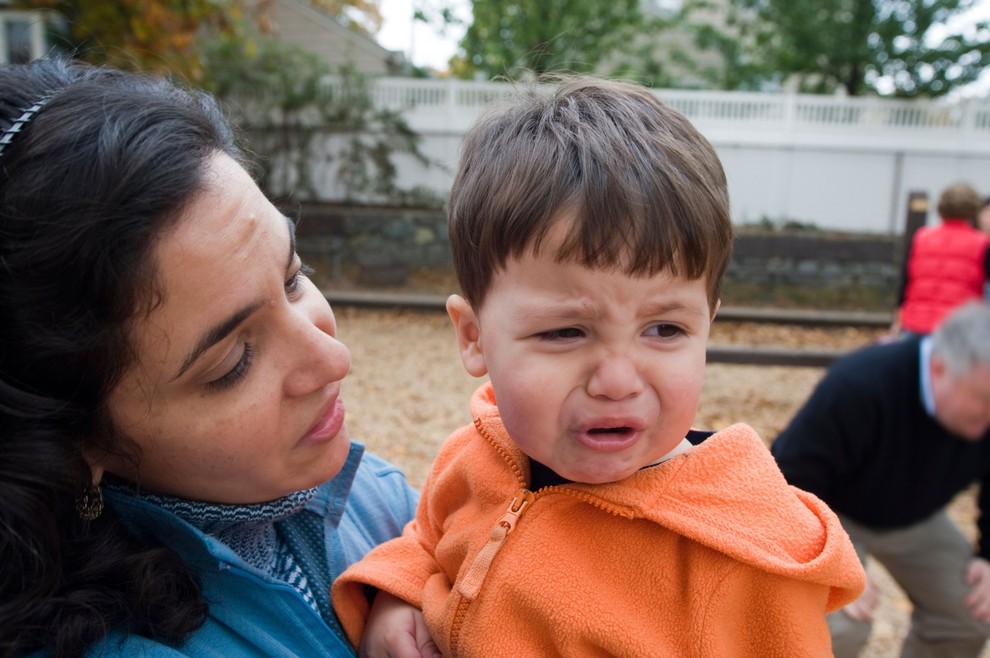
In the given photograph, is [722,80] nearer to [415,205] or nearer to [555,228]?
[415,205]

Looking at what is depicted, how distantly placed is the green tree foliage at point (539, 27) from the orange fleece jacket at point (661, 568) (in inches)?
492

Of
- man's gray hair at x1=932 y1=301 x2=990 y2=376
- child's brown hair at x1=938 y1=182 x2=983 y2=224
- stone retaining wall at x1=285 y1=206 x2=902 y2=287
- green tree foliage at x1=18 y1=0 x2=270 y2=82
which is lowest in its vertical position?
stone retaining wall at x1=285 y1=206 x2=902 y2=287

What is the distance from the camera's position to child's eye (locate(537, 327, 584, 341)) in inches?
45.6

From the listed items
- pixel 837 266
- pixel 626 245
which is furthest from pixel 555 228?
pixel 837 266

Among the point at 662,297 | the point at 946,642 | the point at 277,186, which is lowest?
the point at 946,642

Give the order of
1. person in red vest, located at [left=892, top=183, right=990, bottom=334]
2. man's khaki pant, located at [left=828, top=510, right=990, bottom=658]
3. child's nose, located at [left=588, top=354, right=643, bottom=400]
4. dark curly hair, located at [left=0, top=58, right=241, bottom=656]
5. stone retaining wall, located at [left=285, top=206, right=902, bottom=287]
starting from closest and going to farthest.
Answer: dark curly hair, located at [left=0, top=58, right=241, bottom=656] < child's nose, located at [left=588, top=354, right=643, bottom=400] < man's khaki pant, located at [left=828, top=510, right=990, bottom=658] < person in red vest, located at [left=892, top=183, right=990, bottom=334] < stone retaining wall, located at [left=285, top=206, right=902, bottom=287]

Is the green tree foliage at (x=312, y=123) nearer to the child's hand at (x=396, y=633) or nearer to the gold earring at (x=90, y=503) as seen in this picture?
the child's hand at (x=396, y=633)

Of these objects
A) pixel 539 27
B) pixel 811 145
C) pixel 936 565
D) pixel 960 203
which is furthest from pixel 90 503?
pixel 539 27

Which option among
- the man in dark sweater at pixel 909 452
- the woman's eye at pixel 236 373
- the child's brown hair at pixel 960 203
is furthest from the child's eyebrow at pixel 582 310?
the child's brown hair at pixel 960 203

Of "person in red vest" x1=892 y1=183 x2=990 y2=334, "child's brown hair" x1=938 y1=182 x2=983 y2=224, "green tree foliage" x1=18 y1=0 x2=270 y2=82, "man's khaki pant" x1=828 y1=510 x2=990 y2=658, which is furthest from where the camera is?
"green tree foliage" x1=18 y1=0 x2=270 y2=82

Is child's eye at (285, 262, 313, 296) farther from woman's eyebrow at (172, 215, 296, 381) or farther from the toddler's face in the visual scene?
the toddler's face

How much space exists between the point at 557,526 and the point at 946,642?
2.39m

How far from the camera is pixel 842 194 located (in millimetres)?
11297

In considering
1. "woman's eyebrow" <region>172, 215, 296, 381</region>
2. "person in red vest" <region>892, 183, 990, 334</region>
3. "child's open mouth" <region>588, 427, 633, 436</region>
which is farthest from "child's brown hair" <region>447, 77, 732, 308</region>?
"person in red vest" <region>892, 183, 990, 334</region>
